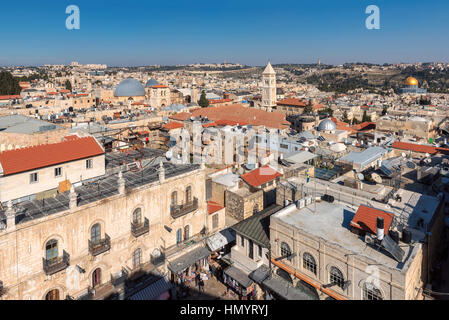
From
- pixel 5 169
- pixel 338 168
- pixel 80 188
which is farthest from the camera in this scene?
pixel 338 168

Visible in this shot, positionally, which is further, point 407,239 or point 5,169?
point 5,169

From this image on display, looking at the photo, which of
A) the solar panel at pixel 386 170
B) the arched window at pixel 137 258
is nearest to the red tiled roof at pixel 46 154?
the arched window at pixel 137 258

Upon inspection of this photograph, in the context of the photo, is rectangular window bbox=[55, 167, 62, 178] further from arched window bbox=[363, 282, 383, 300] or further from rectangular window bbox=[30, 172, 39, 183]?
arched window bbox=[363, 282, 383, 300]

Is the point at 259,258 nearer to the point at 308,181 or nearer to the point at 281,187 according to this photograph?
the point at 281,187

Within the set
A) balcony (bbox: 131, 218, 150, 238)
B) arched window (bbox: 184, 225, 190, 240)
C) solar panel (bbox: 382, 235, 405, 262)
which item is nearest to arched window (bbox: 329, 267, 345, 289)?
solar panel (bbox: 382, 235, 405, 262)

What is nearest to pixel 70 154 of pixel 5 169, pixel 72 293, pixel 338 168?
pixel 5 169
